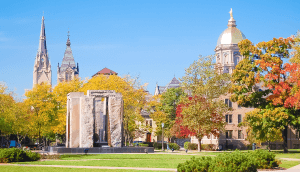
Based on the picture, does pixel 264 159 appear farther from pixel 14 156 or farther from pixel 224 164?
pixel 14 156

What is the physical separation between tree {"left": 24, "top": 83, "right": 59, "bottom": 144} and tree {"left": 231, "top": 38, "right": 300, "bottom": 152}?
3304cm

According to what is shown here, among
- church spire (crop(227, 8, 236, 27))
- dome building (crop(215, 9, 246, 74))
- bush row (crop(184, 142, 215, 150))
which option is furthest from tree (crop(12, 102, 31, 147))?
church spire (crop(227, 8, 236, 27))

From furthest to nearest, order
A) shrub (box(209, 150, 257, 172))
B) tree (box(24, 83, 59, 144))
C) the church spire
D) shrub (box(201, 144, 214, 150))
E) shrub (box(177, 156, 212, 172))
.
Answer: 1. the church spire
2. tree (box(24, 83, 59, 144))
3. shrub (box(201, 144, 214, 150))
4. shrub (box(177, 156, 212, 172))
5. shrub (box(209, 150, 257, 172))

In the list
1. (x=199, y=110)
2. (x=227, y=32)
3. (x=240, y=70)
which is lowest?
(x=199, y=110)

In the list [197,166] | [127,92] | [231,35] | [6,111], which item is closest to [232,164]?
[197,166]

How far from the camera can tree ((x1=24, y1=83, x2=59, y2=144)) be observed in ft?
219

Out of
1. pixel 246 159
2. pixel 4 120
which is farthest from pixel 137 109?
pixel 246 159

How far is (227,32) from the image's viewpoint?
127 m

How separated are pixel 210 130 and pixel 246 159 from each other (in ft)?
120

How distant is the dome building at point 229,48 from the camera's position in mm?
124938

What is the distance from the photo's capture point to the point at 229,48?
411 ft

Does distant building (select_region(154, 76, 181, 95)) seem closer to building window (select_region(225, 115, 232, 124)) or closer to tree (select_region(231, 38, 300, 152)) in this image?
building window (select_region(225, 115, 232, 124))

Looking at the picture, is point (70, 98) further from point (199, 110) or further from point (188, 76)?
point (188, 76)

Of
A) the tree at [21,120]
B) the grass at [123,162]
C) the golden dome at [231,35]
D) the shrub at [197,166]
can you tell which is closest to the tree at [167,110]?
the tree at [21,120]
